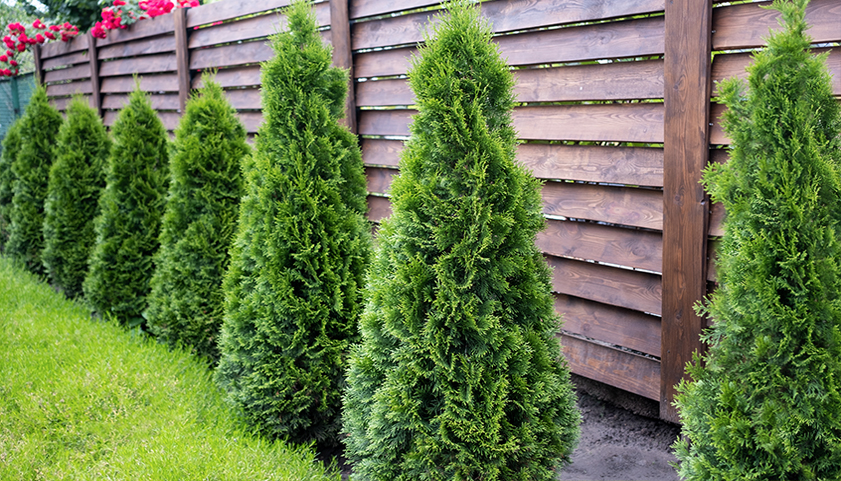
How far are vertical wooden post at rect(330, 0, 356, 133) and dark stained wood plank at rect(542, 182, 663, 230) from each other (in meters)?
1.93

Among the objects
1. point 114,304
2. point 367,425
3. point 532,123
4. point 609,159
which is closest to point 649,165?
point 609,159

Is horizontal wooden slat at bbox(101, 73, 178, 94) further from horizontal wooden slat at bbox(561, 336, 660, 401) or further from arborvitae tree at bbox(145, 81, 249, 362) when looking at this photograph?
horizontal wooden slat at bbox(561, 336, 660, 401)

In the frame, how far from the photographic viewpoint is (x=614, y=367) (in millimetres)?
3799

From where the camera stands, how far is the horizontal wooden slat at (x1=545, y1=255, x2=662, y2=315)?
351cm

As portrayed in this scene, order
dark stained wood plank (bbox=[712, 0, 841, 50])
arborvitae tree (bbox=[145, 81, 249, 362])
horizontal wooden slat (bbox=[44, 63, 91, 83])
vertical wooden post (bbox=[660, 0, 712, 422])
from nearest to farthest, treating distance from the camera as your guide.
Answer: dark stained wood plank (bbox=[712, 0, 841, 50]) → vertical wooden post (bbox=[660, 0, 712, 422]) → arborvitae tree (bbox=[145, 81, 249, 362]) → horizontal wooden slat (bbox=[44, 63, 91, 83])

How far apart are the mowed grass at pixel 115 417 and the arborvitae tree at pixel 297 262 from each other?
268mm

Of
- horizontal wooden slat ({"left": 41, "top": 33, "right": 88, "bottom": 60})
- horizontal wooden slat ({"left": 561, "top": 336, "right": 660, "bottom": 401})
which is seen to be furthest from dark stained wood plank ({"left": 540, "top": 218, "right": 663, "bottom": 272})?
horizontal wooden slat ({"left": 41, "top": 33, "right": 88, "bottom": 60})

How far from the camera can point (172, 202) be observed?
495 centimetres

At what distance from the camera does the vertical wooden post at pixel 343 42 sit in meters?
5.05

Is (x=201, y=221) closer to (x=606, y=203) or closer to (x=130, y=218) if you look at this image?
(x=130, y=218)

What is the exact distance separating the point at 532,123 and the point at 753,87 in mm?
1769

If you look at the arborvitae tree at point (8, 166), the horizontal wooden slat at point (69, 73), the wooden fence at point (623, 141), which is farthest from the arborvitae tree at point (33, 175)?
the wooden fence at point (623, 141)

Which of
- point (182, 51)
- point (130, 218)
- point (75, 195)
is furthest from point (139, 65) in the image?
point (130, 218)

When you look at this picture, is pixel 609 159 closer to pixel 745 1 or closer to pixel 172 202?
pixel 745 1
